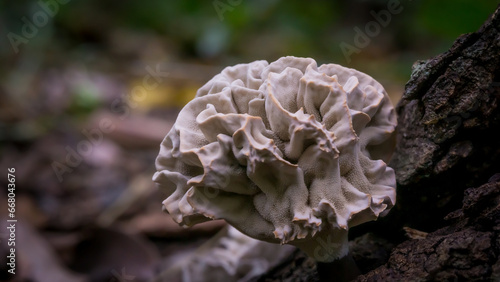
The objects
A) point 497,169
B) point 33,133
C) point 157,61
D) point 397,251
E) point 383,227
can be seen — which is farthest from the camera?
point 157,61

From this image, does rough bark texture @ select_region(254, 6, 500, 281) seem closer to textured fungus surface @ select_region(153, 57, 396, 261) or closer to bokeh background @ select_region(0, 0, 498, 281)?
textured fungus surface @ select_region(153, 57, 396, 261)

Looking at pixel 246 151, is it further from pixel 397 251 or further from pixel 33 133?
pixel 33 133

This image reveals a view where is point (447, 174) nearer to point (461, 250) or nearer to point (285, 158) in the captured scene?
point (461, 250)

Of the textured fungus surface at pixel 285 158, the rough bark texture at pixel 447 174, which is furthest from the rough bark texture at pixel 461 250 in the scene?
the textured fungus surface at pixel 285 158

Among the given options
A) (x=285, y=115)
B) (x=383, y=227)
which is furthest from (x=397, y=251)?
(x=285, y=115)

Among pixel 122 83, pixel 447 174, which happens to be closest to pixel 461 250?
pixel 447 174
